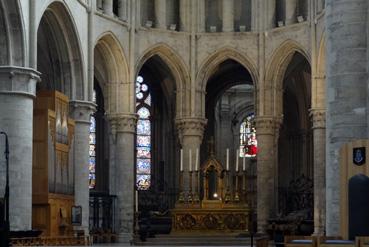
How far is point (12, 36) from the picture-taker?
33.8 m

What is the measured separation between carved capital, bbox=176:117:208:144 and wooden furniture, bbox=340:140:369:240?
2774cm

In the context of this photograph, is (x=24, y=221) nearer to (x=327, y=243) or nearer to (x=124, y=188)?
(x=124, y=188)

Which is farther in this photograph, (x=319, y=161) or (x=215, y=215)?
(x=319, y=161)

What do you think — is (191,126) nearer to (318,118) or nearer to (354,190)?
(318,118)

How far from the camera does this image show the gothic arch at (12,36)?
3350 centimetres

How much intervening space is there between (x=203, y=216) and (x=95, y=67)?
9.37 meters

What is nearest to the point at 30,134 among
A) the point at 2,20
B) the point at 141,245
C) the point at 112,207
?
the point at 2,20

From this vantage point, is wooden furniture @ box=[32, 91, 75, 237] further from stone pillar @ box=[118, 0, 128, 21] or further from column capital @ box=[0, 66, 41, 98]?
stone pillar @ box=[118, 0, 128, 21]

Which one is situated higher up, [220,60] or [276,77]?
[220,60]

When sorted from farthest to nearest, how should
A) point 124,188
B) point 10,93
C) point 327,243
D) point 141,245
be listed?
point 124,188 < point 141,245 < point 10,93 < point 327,243

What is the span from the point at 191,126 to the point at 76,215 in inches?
354

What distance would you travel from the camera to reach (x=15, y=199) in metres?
33.4

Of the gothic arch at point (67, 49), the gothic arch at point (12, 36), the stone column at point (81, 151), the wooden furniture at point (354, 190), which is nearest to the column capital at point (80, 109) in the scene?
the stone column at point (81, 151)

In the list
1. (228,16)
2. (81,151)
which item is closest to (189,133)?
(228,16)
